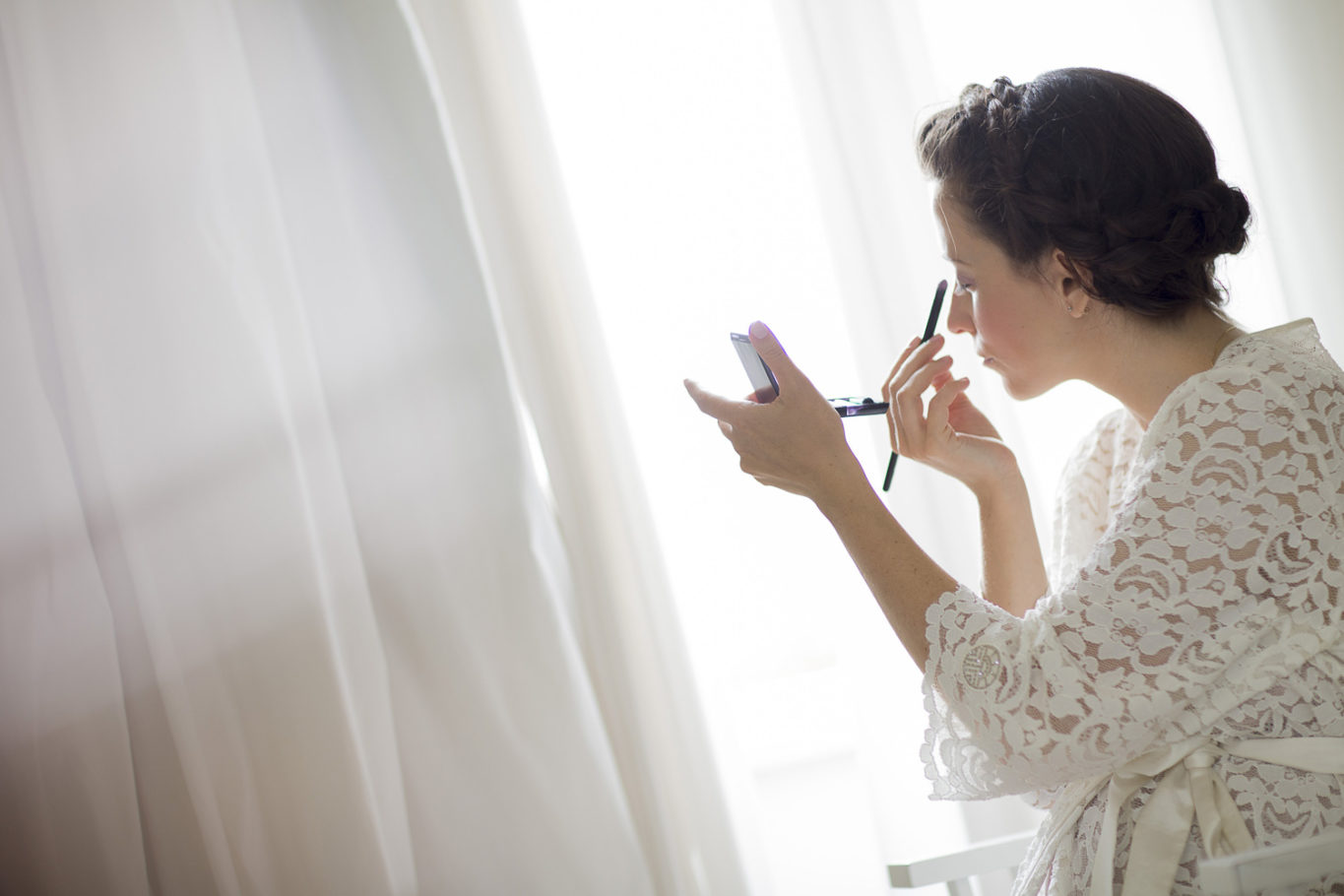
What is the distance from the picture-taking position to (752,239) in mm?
1544

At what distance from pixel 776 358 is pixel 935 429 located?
243mm

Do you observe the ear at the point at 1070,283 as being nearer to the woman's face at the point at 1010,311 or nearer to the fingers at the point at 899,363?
the woman's face at the point at 1010,311

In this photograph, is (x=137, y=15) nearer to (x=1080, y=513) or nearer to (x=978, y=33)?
(x=978, y=33)

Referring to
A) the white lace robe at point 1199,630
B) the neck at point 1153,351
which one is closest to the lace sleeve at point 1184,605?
the white lace robe at point 1199,630

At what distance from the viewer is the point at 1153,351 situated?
987 mm

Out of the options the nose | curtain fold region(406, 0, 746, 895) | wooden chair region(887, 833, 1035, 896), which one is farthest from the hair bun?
curtain fold region(406, 0, 746, 895)

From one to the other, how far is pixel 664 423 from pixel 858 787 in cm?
70

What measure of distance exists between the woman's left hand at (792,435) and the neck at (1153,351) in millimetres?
291

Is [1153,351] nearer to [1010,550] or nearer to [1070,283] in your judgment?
[1070,283]

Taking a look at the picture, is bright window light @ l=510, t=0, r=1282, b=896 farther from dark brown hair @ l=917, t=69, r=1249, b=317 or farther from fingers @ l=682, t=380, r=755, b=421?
dark brown hair @ l=917, t=69, r=1249, b=317

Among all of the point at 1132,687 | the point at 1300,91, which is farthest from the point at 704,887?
the point at 1300,91

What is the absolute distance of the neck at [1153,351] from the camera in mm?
972

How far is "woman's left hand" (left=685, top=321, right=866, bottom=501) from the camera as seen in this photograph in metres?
0.99

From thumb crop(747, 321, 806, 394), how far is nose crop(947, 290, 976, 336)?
0.23 meters
